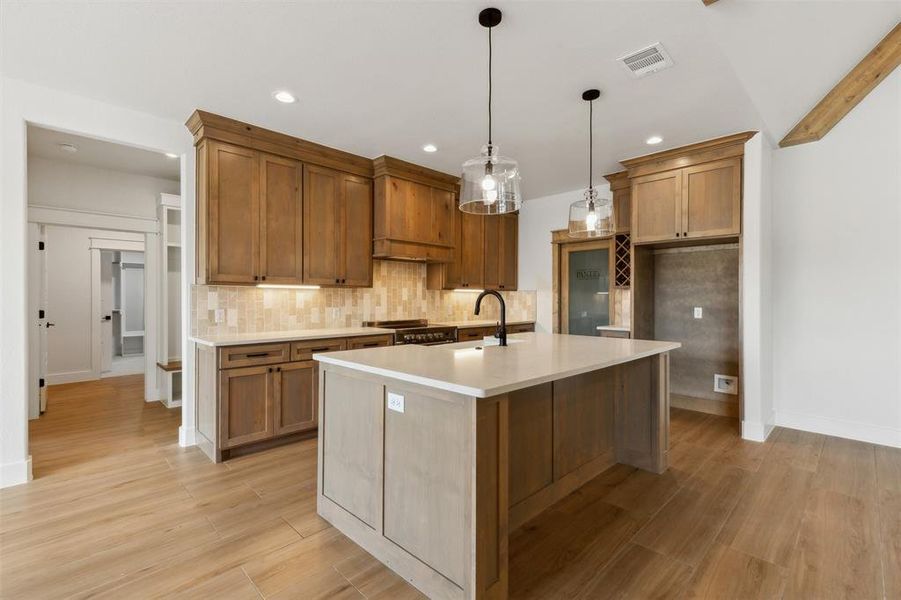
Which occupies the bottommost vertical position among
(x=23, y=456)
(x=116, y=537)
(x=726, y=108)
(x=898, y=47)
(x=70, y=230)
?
(x=116, y=537)

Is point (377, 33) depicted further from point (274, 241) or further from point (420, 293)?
point (420, 293)

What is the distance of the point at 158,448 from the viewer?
11.3 ft

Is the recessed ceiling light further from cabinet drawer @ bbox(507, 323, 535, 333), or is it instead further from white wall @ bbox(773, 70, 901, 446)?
white wall @ bbox(773, 70, 901, 446)

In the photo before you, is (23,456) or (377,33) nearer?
(377,33)

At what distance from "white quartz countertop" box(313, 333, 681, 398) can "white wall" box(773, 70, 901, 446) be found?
1968 millimetres

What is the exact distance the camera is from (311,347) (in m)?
3.58

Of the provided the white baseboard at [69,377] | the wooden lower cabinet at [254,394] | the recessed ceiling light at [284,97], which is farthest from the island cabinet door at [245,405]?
the white baseboard at [69,377]

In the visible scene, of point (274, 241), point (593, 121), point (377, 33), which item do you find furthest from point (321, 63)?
point (593, 121)

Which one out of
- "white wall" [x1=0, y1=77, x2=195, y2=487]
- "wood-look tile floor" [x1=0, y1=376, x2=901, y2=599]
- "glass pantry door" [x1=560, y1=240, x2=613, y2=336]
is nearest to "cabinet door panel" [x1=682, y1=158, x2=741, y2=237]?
"glass pantry door" [x1=560, y1=240, x2=613, y2=336]

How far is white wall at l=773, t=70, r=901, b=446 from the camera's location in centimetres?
346

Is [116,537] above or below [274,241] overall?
below

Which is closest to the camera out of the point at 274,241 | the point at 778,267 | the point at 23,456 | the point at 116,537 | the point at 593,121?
the point at 116,537

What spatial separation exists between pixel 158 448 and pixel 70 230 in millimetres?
4320

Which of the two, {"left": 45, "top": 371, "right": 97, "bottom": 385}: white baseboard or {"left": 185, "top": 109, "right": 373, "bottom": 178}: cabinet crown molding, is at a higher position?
{"left": 185, "top": 109, "right": 373, "bottom": 178}: cabinet crown molding
